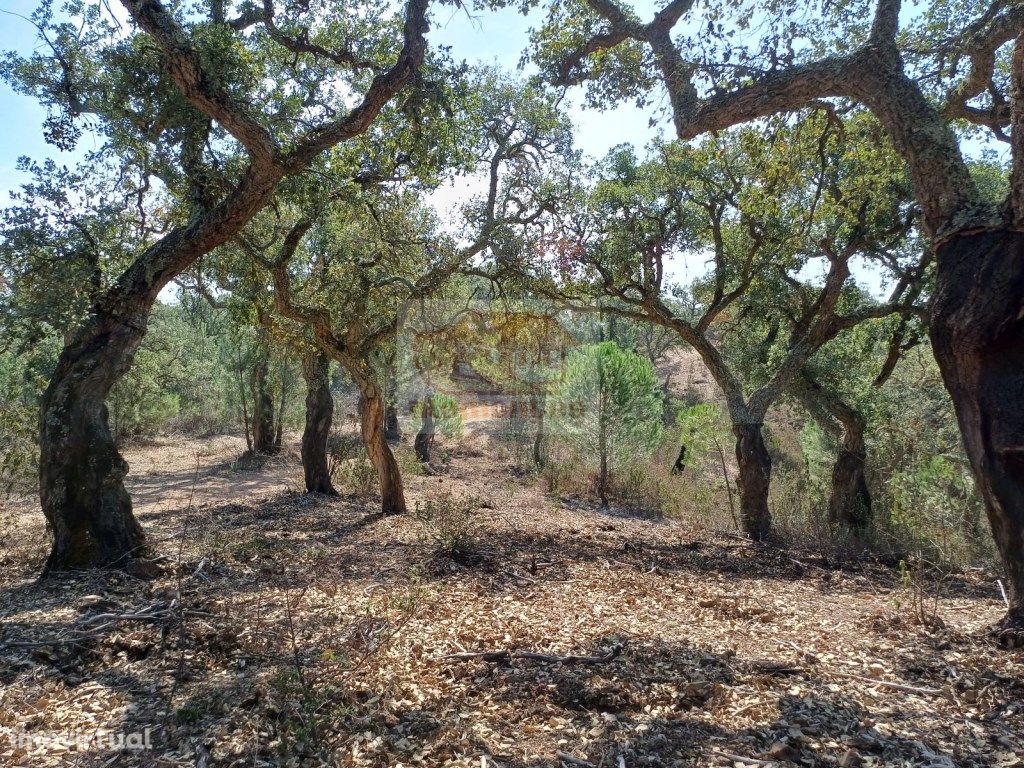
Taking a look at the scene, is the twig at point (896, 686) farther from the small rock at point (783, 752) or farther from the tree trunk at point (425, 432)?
the tree trunk at point (425, 432)

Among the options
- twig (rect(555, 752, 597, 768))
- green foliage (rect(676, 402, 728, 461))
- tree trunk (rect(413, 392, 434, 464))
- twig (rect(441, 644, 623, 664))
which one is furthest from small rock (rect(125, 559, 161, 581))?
tree trunk (rect(413, 392, 434, 464))

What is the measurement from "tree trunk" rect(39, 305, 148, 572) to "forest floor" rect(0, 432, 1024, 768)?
33 cm

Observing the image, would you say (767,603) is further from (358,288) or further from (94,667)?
(358,288)

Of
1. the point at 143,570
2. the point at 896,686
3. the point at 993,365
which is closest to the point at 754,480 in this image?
the point at 993,365

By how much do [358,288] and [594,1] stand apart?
16.5 feet

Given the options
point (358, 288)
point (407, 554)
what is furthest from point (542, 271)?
point (407, 554)

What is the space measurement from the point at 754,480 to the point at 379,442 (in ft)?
18.7

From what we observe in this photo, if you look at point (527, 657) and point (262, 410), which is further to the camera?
point (262, 410)

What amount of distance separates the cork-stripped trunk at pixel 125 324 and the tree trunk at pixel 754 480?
6.97 meters

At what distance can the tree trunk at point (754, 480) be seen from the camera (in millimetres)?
9562

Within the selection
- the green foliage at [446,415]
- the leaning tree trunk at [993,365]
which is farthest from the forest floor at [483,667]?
the green foliage at [446,415]

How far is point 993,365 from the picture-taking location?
3.78 meters

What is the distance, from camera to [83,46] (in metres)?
6.63

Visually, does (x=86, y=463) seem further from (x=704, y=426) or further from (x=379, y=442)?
(x=704, y=426)
